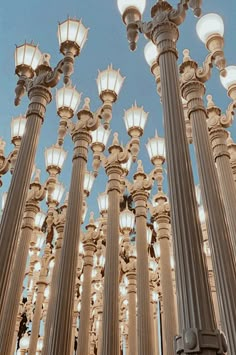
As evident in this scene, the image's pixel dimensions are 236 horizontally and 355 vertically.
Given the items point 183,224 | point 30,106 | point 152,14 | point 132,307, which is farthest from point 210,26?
point 132,307

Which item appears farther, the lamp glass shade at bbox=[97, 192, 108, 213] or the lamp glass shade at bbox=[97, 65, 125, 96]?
the lamp glass shade at bbox=[97, 192, 108, 213]

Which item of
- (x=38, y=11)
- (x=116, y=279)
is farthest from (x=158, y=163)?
(x=38, y=11)

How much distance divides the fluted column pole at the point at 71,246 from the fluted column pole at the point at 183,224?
9.46 feet

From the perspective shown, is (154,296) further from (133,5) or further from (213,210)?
(133,5)

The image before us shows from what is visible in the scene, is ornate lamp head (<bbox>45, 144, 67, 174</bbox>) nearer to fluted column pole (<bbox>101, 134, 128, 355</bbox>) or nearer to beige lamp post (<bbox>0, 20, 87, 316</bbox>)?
fluted column pole (<bbox>101, 134, 128, 355</bbox>)

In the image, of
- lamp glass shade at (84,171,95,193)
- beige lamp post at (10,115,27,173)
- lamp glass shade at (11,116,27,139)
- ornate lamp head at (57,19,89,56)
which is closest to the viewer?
ornate lamp head at (57,19,89,56)

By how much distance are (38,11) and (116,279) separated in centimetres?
4633

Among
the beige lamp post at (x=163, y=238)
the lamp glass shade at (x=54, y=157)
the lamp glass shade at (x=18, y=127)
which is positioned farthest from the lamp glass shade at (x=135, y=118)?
the lamp glass shade at (x=18, y=127)

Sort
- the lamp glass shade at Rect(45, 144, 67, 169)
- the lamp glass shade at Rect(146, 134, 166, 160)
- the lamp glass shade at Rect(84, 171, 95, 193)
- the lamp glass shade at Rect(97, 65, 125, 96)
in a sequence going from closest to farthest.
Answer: the lamp glass shade at Rect(97, 65, 125, 96)
the lamp glass shade at Rect(146, 134, 166, 160)
the lamp glass shade at Rect(45, 144, 67, 169)
the lamp glass shade at Rect(84, 171, 95, 193)

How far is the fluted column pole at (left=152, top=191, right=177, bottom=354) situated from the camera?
9219 millimetres

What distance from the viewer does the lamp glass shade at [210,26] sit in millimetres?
7660

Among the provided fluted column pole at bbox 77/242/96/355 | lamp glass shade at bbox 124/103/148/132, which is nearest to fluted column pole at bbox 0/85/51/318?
lamp glass shade at bbox 124/103/148/132

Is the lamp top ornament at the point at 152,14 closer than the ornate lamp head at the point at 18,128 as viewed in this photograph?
Yes

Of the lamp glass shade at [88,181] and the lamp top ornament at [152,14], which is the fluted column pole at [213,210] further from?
the lamp glass shade at [88,181]
